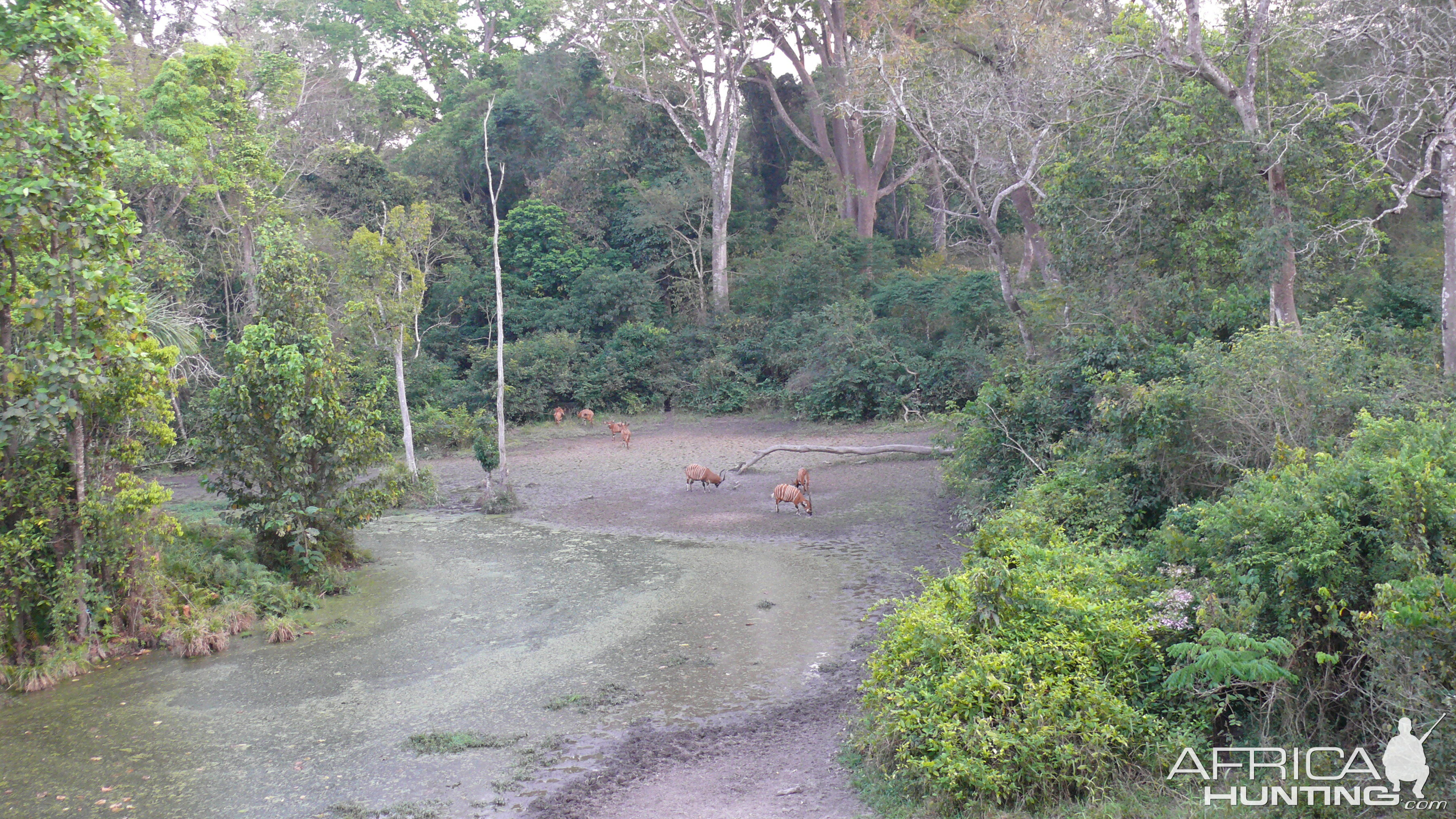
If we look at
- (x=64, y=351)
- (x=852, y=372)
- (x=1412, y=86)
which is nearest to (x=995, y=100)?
(x=1412, y=86)

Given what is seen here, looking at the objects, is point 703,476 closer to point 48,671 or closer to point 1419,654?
point 48,671

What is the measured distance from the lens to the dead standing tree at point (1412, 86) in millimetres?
10281

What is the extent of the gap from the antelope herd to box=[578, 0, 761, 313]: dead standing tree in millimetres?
10832

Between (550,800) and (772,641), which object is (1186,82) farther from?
(550,800)

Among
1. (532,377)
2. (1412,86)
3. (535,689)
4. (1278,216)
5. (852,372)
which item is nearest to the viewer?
(535,689)

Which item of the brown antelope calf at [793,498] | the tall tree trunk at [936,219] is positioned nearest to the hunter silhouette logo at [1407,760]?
the brown antelope calf at [793,498]

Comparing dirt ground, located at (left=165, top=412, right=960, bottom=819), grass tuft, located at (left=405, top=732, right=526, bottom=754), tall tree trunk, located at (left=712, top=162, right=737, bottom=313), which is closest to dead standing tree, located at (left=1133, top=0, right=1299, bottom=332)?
dirt ground, located at (left=165, top=412, right=960, bottom=819)

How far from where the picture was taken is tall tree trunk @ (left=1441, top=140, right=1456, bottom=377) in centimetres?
1018

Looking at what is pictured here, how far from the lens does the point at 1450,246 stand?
33.6ft

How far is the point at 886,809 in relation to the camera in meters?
5.40

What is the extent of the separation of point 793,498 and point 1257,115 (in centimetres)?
887

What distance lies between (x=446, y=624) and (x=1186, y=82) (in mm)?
12720

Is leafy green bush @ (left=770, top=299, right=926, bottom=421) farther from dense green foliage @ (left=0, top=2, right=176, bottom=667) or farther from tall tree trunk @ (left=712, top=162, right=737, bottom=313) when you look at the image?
dense green foliage @ (left=0, top=2, right=176, bottom=667)
